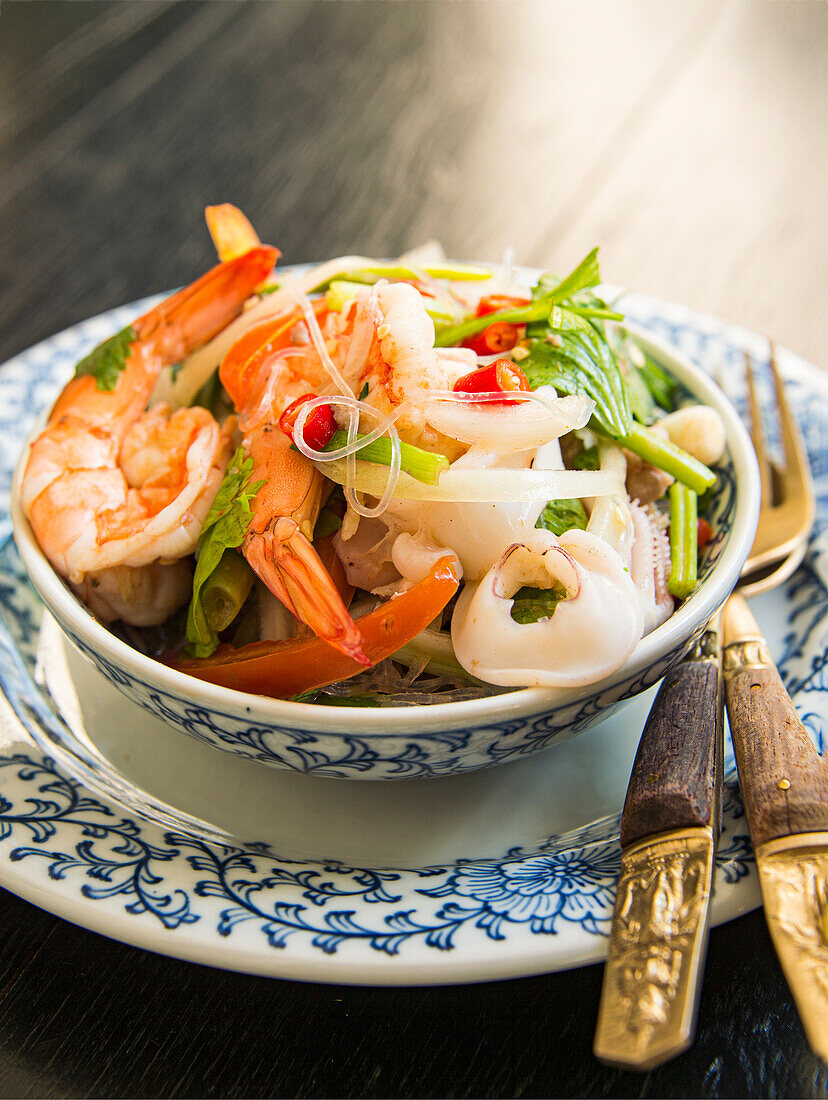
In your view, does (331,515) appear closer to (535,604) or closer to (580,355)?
(535,604)

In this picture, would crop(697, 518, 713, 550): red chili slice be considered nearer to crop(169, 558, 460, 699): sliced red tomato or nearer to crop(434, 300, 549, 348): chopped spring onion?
crop(434, 300, 549, 348): chopped spring onion

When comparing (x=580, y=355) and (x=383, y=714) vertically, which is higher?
(x=580, y=355)

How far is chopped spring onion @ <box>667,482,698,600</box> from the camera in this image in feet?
5.45

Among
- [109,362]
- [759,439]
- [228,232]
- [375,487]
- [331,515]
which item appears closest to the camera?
[375,487]

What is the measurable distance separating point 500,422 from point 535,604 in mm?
280

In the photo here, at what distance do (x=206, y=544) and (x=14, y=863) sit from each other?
1.81 feet

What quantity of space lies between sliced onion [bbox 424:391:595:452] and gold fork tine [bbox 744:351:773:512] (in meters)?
0.80

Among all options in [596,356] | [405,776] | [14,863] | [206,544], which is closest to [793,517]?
[596,356]

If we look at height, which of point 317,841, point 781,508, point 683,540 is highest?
point 781,508

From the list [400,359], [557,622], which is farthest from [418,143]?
[557,622]

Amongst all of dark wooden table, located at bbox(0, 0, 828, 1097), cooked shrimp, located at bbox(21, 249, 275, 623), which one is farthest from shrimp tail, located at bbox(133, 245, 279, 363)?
dark wooden table, located at bbox(0, 0, 828, 1097)

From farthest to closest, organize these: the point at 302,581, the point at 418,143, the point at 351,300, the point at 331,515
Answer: the point at 418,143 → the point at 351,300 → the point at 331,515 → the point at 302,581

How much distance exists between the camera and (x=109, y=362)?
1.92 m

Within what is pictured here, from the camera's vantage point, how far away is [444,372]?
1.55 m
